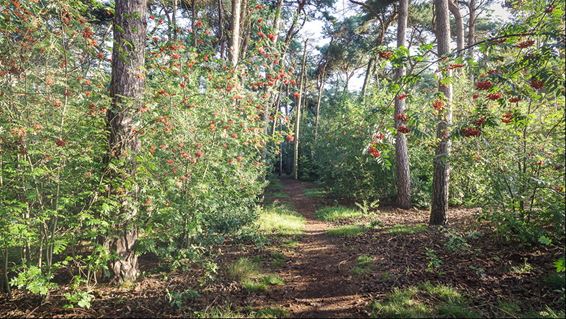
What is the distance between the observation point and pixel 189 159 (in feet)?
14.0

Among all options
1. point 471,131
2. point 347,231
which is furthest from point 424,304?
point 347,231

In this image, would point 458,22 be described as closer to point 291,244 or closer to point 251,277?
point 291,244

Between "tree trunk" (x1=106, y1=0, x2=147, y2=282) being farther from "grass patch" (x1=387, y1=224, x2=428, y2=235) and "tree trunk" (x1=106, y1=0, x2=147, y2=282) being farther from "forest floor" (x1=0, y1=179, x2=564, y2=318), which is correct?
"grass patch" (x1=387, y1=224, x2=428, y2=235)

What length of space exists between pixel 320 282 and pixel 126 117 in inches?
141

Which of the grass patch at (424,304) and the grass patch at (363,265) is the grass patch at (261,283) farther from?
the grass patch at (424,304)

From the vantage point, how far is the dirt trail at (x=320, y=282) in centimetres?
348

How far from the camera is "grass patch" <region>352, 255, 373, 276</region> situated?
4.39 m

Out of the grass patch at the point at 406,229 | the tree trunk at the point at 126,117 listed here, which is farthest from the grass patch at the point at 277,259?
the grass patch at the point at 406,229

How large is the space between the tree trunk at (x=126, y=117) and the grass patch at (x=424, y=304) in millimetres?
3327

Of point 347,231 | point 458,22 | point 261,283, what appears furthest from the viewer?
point 458,22

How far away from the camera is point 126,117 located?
13.0 ft

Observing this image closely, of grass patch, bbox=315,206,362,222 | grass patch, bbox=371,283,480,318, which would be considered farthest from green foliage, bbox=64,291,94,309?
grass patch, bbox=315,206,362,222

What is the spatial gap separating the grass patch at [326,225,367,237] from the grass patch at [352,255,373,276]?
163 centimetres

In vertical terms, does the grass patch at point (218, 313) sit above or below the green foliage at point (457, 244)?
below
